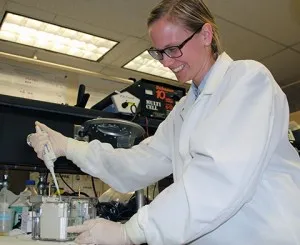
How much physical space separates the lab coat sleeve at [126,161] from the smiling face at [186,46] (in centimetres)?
21

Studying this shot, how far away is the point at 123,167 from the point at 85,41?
2.00 m

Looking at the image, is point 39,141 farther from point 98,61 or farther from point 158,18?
point 98,61

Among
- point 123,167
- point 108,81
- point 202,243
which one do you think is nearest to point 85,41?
point 108,81

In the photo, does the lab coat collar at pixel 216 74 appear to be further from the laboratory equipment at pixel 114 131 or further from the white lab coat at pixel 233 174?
the laboratory equipment at pixel 114 131

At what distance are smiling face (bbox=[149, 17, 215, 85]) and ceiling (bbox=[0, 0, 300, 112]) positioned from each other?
1.46 m

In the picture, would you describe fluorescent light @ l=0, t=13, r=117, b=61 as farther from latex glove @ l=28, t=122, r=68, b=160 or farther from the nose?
the nose

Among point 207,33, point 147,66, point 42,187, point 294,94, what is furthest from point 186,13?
point 294,94

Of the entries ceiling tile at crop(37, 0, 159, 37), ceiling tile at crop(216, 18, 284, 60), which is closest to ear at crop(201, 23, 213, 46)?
ceiling tile at crop(37, 0, 159, 37)

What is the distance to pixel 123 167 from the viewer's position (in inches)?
47.0

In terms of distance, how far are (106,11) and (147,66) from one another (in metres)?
0.96

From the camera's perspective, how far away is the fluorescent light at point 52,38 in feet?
8.80

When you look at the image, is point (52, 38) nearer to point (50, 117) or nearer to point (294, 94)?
point (50, 117)

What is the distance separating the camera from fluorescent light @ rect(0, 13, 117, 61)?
2.68 meters

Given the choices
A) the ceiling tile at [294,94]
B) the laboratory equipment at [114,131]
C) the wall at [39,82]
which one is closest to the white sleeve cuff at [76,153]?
the laboratory equipment at [114,131]
